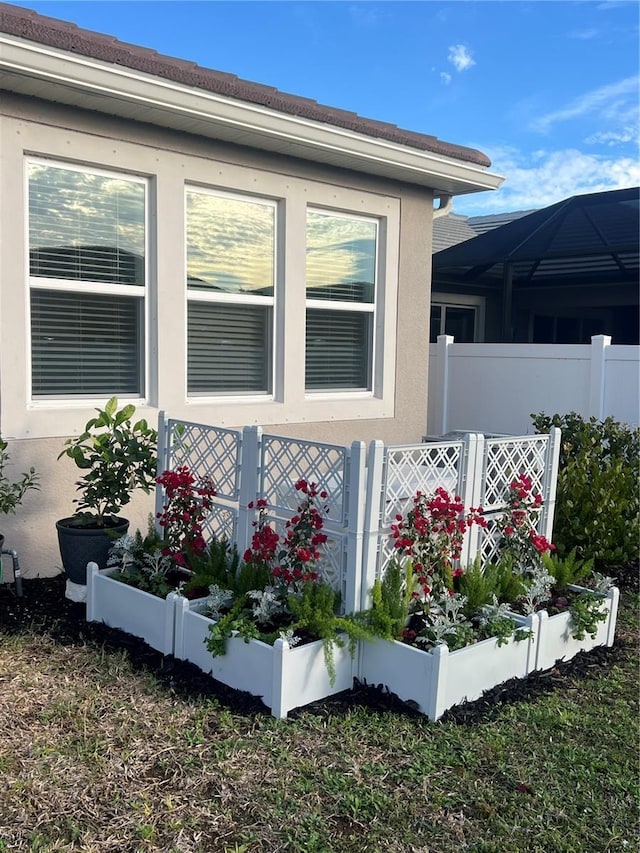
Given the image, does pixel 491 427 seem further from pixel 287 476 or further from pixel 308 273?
pixel 287 476

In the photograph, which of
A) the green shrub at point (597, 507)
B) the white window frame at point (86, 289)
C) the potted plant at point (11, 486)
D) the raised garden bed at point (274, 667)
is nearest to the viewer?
the raised garden bed at point (274, 667)

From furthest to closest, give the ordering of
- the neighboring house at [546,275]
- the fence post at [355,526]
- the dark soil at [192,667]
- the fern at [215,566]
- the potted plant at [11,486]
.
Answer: the neighboring house at [546,275], the potted plant at [11,486], the fern at [215,566], the fence post at [355,526], the dark soil at [192,667]

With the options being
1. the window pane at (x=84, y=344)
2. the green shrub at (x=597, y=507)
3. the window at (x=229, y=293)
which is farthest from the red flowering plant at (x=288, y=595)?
the green shrub at (x=597, y=507)

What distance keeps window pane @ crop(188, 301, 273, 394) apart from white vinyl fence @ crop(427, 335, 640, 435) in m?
3.55

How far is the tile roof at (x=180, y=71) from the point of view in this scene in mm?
4168

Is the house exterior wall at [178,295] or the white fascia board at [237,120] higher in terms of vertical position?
the white fascia board at [237,120]

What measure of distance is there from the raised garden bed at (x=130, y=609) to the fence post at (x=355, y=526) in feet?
3.11

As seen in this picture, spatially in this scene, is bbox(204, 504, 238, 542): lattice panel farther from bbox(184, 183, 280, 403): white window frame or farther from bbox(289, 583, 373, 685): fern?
bbox(184, 183, 280, 403): white window frame

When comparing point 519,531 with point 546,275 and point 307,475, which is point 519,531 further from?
point 546,275

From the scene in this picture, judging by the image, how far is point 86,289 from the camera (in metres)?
5.06

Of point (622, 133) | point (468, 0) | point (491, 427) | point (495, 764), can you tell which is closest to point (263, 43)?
point (468, 0)

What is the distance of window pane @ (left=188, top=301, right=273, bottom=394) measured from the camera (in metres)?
5.78

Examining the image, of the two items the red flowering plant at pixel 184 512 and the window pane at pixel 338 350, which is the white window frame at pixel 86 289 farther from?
the window pane at pixel 338 350

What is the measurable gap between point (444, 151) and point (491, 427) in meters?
3.59
